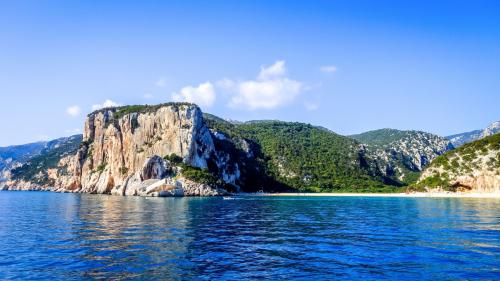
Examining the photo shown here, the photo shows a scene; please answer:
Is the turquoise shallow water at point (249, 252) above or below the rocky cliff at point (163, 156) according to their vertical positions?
below

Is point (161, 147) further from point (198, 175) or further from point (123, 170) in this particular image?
point (198, 175)

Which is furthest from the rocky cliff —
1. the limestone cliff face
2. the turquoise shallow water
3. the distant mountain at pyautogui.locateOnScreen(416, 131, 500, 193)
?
the turquoise shallow water

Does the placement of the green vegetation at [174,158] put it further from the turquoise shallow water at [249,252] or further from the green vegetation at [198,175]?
the turquoise shallow water at [249,252]

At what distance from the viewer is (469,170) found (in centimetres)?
14775

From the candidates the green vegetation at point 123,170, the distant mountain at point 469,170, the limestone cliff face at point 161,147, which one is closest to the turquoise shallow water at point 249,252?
the distant mountain at point 469,170

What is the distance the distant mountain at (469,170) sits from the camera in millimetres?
140250

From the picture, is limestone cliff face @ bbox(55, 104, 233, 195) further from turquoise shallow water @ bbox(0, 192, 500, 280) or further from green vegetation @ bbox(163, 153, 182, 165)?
turquoise shallow water @ bbox(0, 192, 500, 280)

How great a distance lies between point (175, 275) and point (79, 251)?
38.0 feet

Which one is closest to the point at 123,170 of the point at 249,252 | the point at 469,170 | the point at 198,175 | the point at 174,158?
the point at 174,158

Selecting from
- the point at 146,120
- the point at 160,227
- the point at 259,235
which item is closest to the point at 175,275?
the point at 259,235

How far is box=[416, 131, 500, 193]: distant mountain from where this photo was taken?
14025cm

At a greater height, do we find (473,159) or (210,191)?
(473,159)

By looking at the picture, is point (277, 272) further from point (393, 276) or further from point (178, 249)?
point (178, 249)

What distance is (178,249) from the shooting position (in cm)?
3083
